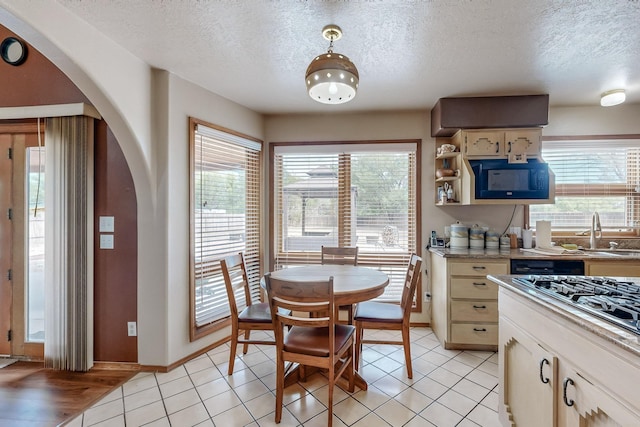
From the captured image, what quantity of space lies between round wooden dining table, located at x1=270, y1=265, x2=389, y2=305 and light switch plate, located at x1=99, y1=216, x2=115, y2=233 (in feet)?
4.71

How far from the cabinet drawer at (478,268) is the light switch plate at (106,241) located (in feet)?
9.87

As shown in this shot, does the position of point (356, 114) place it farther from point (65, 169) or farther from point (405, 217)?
point (65, 169)

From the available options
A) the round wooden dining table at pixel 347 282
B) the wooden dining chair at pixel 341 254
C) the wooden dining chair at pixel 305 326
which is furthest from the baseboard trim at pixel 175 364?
the wooden dining chair at pixel 341 254

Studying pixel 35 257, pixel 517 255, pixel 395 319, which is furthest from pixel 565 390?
pixel 35 257

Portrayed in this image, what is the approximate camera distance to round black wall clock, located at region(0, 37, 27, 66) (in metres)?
2.50

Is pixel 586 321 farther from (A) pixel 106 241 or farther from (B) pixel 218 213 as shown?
(A) pixel 106 241

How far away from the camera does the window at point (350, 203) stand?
11.3 feet

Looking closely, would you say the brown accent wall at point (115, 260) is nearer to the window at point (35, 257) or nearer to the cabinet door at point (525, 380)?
the window at point (35, 257)

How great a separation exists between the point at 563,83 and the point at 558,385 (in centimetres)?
267

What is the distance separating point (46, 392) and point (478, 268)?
11.8 feet

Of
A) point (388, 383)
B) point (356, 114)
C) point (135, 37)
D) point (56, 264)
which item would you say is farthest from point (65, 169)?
point (388, 383)

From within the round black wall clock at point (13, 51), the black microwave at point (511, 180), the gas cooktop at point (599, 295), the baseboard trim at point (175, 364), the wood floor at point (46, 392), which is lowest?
the wood floor at point (46, 392)

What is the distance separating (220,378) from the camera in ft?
7.63

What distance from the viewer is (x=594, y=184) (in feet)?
10.6
